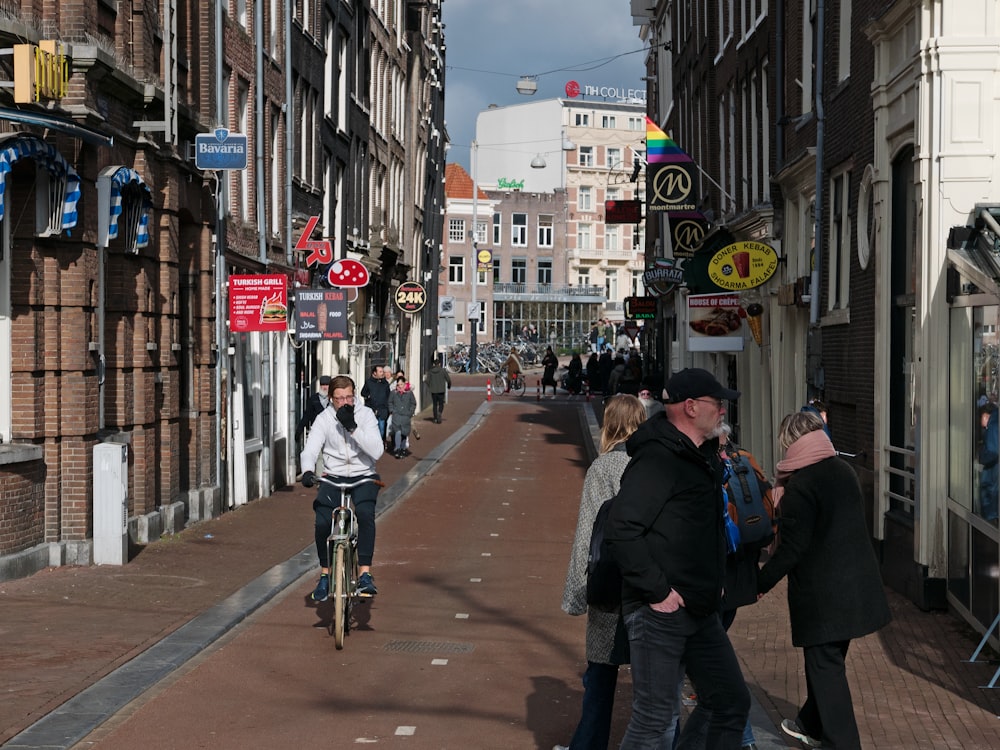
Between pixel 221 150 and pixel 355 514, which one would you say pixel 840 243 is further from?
pixel 355 514

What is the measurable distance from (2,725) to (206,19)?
12559 millimetres

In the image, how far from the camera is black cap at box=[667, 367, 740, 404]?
5594mm

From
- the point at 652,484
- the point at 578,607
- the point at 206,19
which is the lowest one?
the point at 578,607

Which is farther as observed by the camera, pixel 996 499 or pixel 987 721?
pixel 996 499

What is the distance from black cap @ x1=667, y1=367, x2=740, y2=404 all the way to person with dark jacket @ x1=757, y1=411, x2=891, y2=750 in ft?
4.30

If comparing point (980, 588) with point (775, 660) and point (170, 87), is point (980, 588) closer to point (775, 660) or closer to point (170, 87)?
point (775, 660)

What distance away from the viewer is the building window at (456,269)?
292 ft

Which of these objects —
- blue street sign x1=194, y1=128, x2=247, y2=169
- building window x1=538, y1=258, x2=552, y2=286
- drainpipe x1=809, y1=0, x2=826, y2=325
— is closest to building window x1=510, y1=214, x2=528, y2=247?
building window x1=538, y1=258, x2=552, y2=286

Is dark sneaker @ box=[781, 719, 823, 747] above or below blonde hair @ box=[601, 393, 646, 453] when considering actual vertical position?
below

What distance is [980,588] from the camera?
10.2m

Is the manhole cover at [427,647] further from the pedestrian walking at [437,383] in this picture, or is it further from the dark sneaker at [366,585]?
the pedestrian walking at [437,383]

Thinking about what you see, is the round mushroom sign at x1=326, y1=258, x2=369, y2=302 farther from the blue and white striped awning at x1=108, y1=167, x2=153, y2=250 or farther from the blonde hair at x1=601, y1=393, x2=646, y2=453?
the blonde hair at x1=601, y1=393, x2=646, y2=453

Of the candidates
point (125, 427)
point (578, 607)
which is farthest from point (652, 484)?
point (125, 427)

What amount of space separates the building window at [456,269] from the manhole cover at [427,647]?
7913cm
